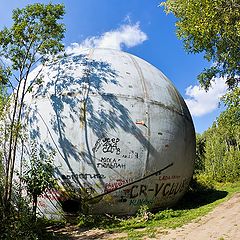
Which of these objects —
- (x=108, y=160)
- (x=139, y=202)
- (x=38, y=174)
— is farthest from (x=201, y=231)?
(x=38, y=174)

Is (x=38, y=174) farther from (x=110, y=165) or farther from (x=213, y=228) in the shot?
(x=213, y=228)

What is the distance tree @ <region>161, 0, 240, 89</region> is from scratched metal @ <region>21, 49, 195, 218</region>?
2759mm

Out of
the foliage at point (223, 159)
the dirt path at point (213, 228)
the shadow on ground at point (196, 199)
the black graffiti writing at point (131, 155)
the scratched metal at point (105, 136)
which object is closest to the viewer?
the dirt path at point (213, 228)

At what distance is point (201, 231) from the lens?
26.6 feet

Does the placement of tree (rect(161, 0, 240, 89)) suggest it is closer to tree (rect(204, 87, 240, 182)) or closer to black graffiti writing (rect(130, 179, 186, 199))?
tree (rect(204, 87, 240, 182))

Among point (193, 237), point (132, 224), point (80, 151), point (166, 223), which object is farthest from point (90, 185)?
point (193, 237)

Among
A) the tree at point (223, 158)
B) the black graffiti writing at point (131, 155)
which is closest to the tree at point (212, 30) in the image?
the tree at point (223, 158)

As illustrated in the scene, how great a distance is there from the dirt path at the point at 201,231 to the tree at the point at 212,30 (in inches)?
230

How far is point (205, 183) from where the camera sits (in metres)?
18.1

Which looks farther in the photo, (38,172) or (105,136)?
(105,136)

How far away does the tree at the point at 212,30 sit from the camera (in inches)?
435

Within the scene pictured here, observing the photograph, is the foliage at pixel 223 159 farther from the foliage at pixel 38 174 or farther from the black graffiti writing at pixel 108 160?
the foliage at pixel 38 174

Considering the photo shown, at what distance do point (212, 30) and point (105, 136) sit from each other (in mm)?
5595

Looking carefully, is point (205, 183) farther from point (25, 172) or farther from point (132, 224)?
point (25, 172)
